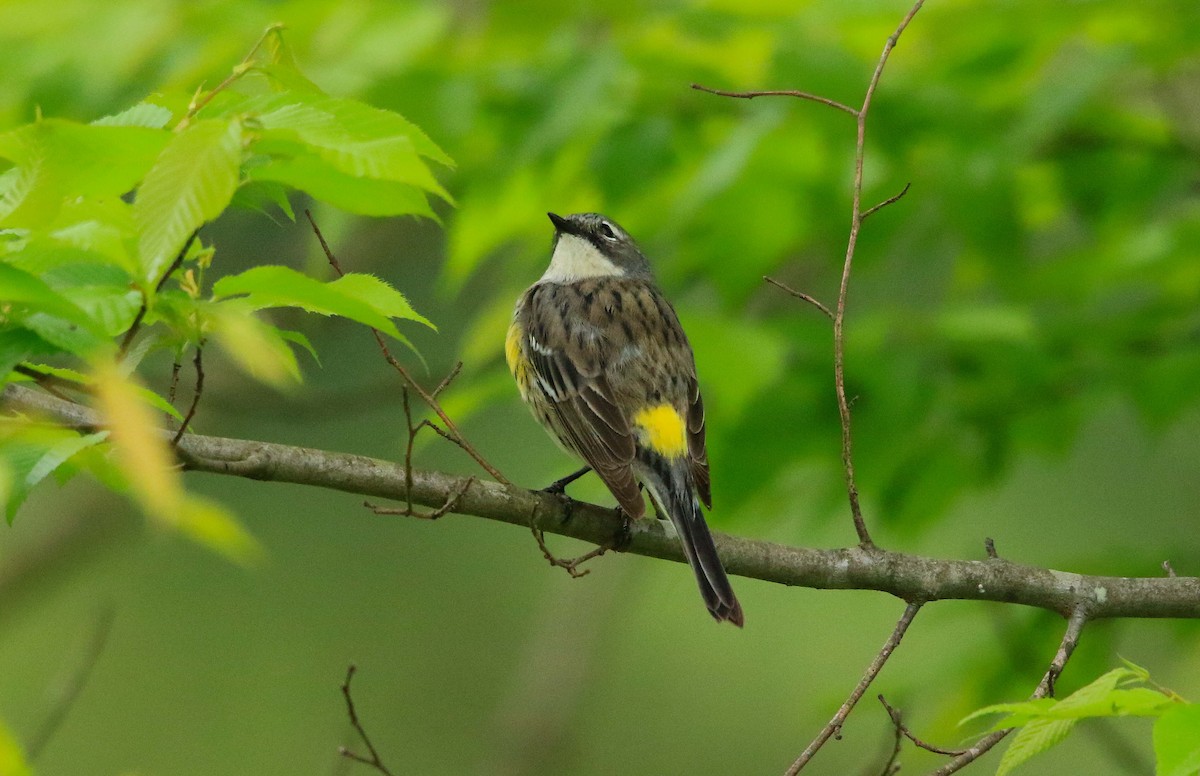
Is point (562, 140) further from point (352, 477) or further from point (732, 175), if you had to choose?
point (352, 477)

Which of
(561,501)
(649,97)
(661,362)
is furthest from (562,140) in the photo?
(561,501)

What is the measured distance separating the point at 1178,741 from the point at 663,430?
8.71 feet

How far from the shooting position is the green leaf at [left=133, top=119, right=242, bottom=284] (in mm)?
2035

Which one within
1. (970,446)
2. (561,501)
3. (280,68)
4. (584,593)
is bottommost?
(584,593)

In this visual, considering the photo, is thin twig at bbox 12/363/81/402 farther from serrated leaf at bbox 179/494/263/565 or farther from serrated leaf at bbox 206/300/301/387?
serrated leaf at bbox 179/494/263/565

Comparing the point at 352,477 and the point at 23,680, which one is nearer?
the point at 352,477

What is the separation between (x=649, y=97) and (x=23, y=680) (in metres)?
12.5

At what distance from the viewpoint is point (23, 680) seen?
48.3 ft

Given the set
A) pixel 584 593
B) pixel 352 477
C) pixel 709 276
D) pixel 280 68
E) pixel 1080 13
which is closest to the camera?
pixel 280 68

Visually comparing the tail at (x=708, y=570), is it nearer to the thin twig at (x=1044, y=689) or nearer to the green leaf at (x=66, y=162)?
the thin twig at (x=1044, y=689)

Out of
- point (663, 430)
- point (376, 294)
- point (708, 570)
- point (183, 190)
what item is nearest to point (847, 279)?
point (708, 570)

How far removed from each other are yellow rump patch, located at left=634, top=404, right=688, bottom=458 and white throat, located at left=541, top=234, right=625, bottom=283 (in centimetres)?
135

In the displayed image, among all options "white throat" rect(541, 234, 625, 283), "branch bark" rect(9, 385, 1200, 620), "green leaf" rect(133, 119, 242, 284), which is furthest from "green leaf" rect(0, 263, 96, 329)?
"white throat" rect(541, 234, 625, 283)

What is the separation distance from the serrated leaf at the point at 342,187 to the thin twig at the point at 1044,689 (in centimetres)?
165
